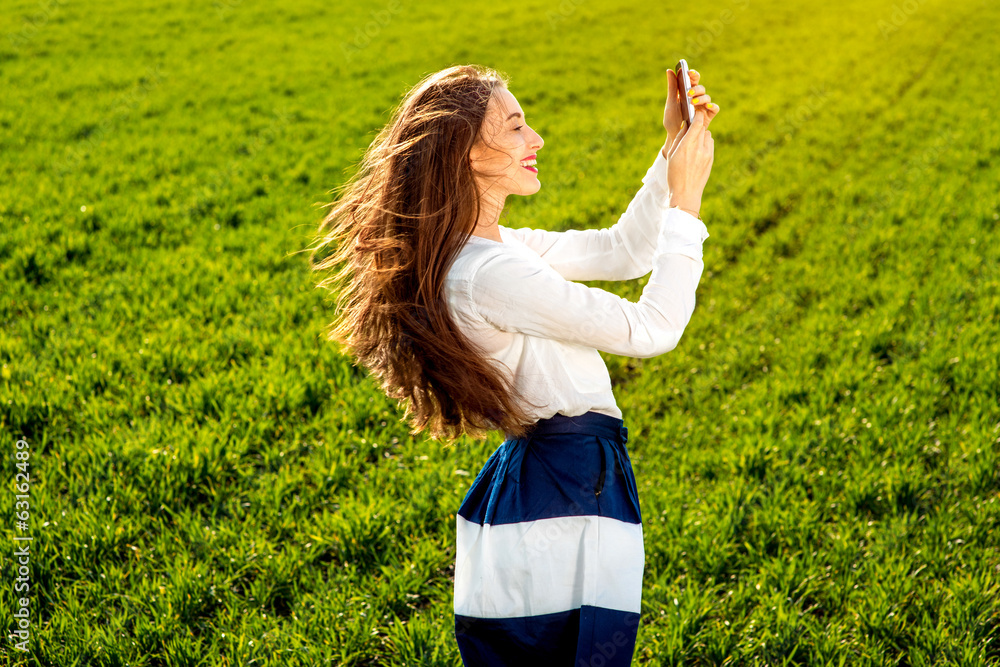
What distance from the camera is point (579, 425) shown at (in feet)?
6.23

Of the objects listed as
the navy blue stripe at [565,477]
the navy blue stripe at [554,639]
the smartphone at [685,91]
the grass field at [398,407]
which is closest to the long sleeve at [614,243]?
the smartphone at [685,91]

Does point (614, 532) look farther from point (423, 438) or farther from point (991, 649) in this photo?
point (423, 438)

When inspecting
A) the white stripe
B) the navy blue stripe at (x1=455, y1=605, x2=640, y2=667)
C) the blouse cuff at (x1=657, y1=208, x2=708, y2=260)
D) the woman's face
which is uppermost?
the woman's face

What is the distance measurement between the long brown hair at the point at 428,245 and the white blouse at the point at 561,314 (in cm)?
5

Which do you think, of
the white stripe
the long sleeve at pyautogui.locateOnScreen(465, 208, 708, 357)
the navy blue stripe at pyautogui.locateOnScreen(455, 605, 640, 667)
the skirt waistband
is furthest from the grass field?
the long sleeve at pyautogui.locateOnScreen(465, 208, 708, 357)

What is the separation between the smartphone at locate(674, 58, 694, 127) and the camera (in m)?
1.90

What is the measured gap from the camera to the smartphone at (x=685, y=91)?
1.90 metres

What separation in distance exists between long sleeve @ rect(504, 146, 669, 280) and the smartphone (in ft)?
0.63

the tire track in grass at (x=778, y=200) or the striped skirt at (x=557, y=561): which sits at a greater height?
the striped skirt at (x=557, y=561)

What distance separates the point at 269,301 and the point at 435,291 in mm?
3832

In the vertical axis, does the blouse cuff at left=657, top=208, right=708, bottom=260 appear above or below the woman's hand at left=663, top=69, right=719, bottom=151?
below

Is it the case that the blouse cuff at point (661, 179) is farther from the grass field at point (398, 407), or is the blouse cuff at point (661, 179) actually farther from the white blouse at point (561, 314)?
the grass field at point (398, 407)

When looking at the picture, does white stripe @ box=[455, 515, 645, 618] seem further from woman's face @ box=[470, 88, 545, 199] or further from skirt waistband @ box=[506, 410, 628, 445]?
woman's face @ box=[470, 88, 545, 199]

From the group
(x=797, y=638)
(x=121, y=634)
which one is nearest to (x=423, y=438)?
(x=121, y=634)
